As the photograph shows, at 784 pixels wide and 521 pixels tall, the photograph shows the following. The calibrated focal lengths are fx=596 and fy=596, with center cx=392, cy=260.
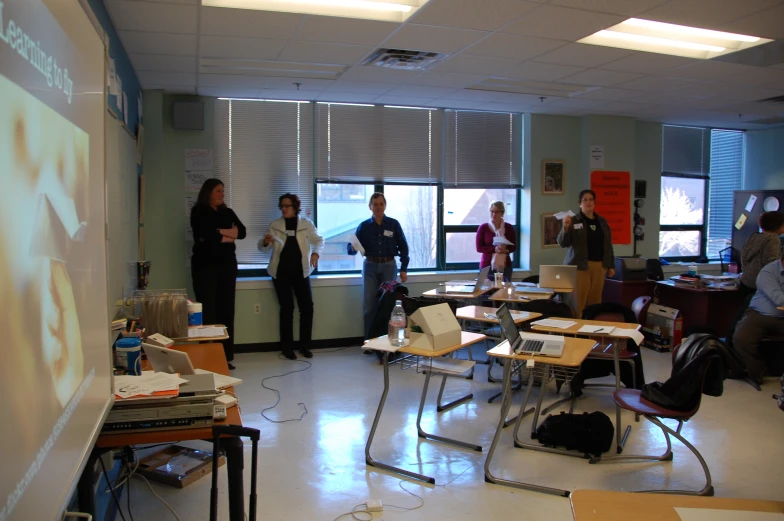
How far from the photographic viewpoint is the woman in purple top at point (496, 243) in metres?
6.60

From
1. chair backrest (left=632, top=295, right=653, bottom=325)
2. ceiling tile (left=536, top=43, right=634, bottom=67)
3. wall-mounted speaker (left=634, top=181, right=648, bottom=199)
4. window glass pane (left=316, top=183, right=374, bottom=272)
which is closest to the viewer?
ceiling tile (left=536, top=43, right=634, bottom=67)

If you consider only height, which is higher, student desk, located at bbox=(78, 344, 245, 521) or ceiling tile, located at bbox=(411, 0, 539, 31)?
ceiling tile, located at bbox=(411, 0, 539, 31)

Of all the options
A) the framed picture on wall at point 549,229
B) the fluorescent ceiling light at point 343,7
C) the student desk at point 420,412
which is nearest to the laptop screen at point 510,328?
the student desk at point 420,412

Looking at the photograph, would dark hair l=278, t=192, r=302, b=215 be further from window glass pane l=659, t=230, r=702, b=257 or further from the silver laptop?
window glass pane l=659, t=230, r=702, b=257

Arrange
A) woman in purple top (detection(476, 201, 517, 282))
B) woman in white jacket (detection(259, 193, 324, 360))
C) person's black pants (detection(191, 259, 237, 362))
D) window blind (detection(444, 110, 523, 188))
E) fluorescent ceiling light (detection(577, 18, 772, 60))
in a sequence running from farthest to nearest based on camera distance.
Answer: window blind (detection(444, 110, 523, 188)), woman in purple top (detection(476, 201, 517, 282)), woman in white jacket (detection(259, 193, 324, 360)), person's black pants (detection(191, 259, 237, 362)), fluorescent ceiling light (detection(577, 18, 772, 60))

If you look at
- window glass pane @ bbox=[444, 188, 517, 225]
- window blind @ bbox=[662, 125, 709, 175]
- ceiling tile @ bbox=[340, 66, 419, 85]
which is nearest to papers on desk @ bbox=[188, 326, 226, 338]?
ceiling tile @ bbox=[340, 66, 419, 85]

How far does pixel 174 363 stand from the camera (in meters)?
2.49

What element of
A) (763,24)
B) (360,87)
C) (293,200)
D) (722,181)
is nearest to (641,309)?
(763,24)

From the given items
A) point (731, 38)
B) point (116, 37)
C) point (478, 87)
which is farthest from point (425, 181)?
point (116, 37)

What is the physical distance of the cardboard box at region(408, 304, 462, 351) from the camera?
3520 millimetres

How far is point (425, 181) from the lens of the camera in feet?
23.4

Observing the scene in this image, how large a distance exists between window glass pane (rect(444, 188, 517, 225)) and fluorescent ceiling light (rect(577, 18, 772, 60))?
10.1 ft

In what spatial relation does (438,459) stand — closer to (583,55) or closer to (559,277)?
(559,277)

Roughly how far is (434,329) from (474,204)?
13.8 ft
